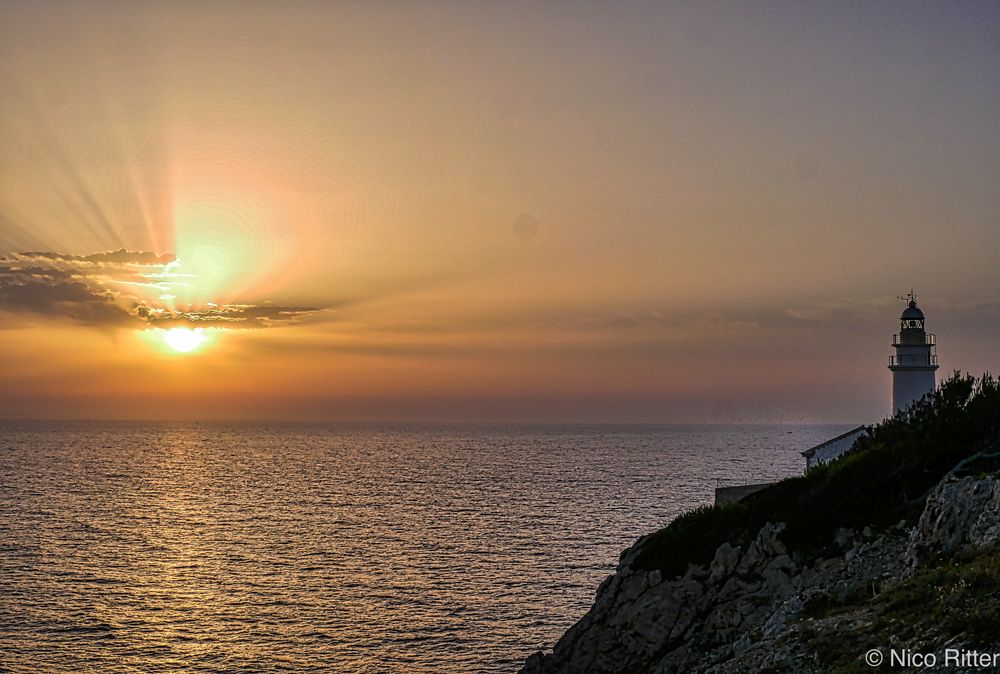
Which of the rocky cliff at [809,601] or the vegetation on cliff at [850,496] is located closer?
the rocky cliff at [809,601]

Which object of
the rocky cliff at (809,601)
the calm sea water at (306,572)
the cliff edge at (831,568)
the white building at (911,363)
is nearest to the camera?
the rocky cliff at (809,601)

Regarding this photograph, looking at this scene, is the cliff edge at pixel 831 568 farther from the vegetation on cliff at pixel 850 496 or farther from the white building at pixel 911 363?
Result: the white building at pixel 911 363

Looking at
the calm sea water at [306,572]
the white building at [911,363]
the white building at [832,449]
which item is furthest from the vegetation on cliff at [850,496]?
the white building at [911,363]

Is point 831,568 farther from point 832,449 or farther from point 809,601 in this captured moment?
point 832,449

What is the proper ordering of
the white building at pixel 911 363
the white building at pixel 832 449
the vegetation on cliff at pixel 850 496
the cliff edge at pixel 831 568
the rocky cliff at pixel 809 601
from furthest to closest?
the white building at pixel 911 363
the white building at pixel 832 449
the vegetation on cliff at pixel 850 496
the cliff edge at pixel 831 568
the rocky cliff at pixel 809 601

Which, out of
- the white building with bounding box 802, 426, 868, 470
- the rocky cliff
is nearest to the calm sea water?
the rocky cliff

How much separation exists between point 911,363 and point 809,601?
1805 inches

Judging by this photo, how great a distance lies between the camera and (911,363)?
64188 mm

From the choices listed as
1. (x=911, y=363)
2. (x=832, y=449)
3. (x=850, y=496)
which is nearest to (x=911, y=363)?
(x=911, y=363)

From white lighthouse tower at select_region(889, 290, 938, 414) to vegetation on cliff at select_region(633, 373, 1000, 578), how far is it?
3207 centimetres

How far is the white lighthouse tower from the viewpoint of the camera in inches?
2496

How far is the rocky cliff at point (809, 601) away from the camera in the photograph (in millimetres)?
18594

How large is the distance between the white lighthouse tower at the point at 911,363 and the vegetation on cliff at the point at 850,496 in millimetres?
32067

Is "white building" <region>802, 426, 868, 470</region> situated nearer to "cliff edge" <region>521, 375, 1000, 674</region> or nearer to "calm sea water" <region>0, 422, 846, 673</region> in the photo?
"cliff edge" <region>521, 375, 1000, 674</region>
